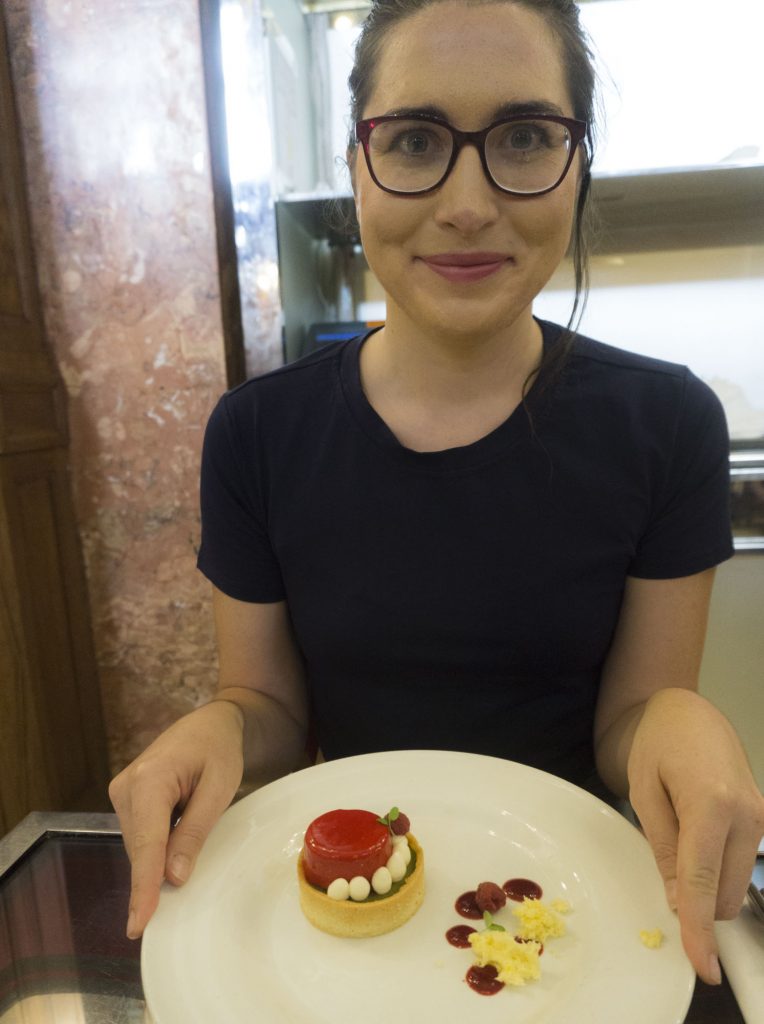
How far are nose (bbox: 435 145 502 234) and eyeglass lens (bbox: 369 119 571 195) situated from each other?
0.07ft

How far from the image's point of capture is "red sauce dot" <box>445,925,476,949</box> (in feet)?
2.26

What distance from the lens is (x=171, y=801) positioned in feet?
2.38

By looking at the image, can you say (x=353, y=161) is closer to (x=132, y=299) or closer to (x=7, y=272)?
(x=132, y=299)

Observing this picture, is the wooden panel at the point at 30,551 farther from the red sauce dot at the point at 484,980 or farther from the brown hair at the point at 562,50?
the red sauce dot at the point at 484,980

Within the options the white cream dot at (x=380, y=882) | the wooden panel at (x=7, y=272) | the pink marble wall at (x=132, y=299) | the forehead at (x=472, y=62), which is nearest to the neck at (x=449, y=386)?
the forehead at (x=472, y=62)

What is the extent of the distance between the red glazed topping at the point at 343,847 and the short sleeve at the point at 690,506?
60 cm

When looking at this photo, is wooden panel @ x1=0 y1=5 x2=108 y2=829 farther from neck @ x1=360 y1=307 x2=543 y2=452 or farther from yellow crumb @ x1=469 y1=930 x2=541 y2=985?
yellow crumb @ x1=469 y1=930 x2=541 y2=985

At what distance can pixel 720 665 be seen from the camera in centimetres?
225

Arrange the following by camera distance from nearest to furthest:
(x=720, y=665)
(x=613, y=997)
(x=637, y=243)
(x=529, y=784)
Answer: (x=613, y=997), (x=529, y=784), (x=720, y=665), (x=637, y=243)

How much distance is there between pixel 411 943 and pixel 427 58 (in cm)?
Answer: 105

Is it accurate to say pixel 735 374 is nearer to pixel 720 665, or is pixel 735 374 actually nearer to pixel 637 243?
pixel 637 243

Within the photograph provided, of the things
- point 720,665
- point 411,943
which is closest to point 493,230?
point 411,943

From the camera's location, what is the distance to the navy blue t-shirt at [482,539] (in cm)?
108

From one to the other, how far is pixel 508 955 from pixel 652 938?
0.43 feet
